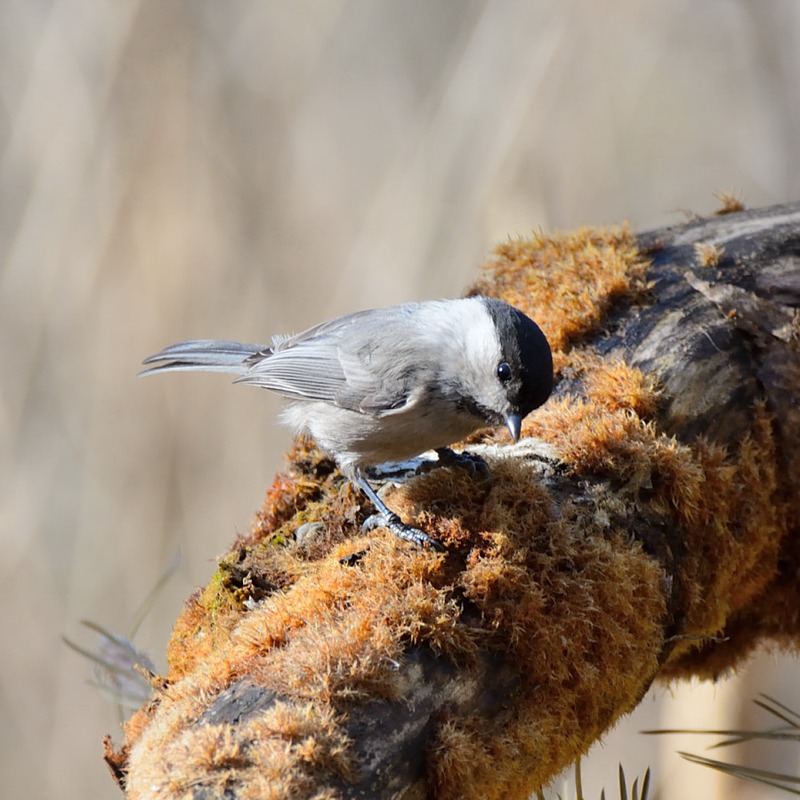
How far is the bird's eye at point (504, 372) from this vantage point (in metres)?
1.88

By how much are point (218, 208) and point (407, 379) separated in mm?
2272

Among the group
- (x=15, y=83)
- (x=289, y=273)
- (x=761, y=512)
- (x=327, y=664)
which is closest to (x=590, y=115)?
(x=289, y=273)

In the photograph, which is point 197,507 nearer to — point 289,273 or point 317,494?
point 289,273

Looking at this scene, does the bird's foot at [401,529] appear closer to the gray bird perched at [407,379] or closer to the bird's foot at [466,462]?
the gray bird perched at [407,379]

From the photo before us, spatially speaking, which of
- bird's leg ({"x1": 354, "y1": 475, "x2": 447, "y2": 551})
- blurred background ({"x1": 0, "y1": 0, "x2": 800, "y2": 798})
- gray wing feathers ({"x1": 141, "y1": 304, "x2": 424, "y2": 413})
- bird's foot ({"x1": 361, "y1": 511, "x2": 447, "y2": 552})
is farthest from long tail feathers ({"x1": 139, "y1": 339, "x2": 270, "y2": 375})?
blurred background ({"x1": 0, "y1": 0, "x2": 800, "y2": 798})

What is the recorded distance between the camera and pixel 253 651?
146cm

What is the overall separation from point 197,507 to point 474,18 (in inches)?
104

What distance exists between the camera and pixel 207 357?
8.68 feet

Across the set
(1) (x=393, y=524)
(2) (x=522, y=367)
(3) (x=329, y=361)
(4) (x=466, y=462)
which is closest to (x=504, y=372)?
(2) (x=522, y=367)

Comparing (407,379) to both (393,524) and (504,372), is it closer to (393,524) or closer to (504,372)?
(504,372)

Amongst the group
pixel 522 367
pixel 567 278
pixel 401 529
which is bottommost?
pixel 401 529

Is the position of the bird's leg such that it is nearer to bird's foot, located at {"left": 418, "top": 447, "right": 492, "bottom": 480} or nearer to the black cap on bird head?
bird's foot, located at {"left": 418, "top": 447, "right": 492, "bottom": 480}

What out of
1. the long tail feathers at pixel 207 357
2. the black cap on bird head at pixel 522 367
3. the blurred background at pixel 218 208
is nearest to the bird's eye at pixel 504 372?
the black cap on bird head at pixel 522 367

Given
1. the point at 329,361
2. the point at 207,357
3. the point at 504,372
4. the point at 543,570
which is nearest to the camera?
the point at 543,570
